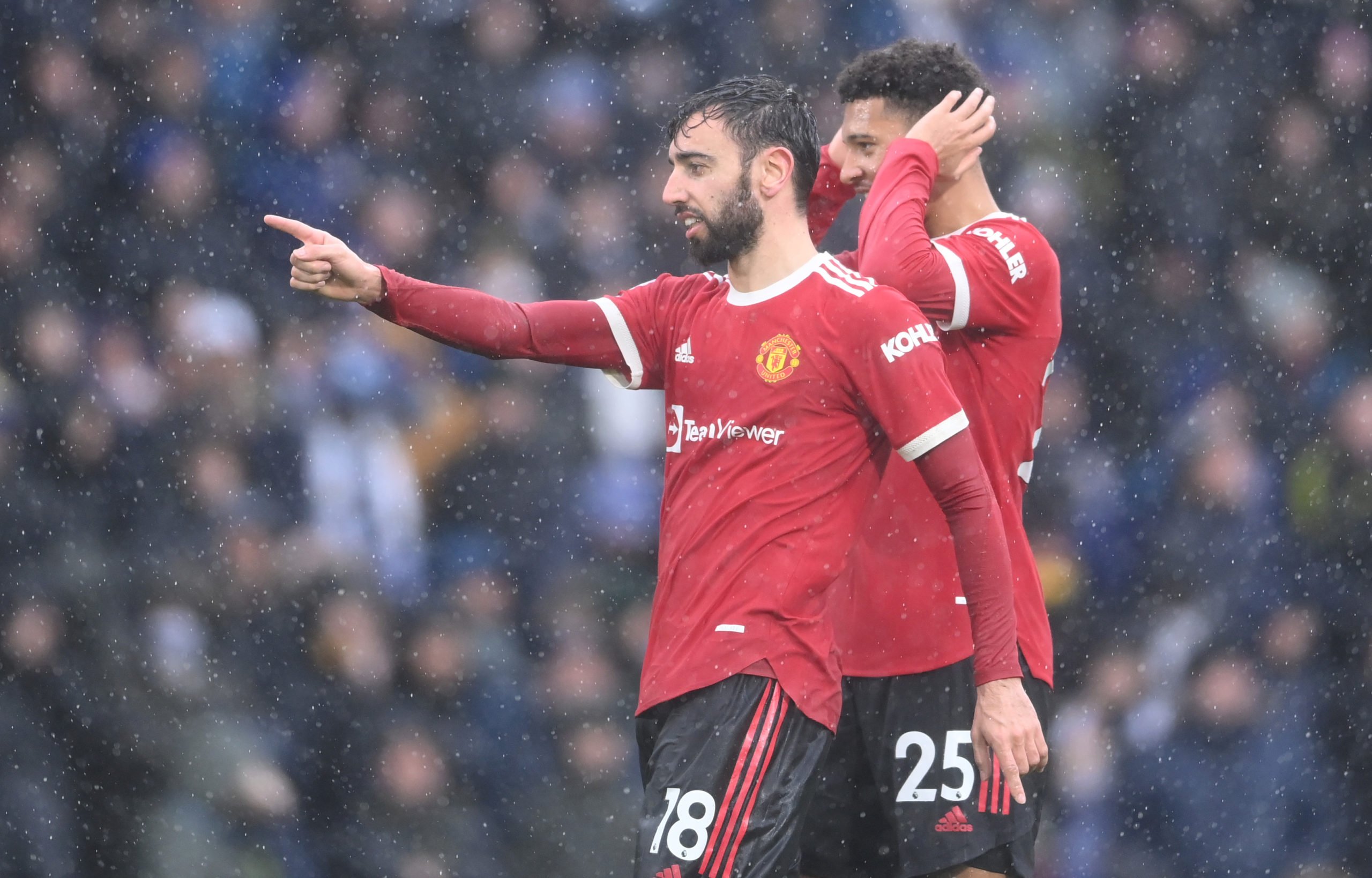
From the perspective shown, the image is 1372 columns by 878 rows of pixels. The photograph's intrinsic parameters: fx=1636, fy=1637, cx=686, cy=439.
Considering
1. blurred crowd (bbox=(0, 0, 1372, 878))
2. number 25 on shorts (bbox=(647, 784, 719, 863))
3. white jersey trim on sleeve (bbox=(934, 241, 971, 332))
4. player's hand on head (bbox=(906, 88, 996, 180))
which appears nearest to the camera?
number 25 on shorts (bbox=(647, 784, 719, 863))

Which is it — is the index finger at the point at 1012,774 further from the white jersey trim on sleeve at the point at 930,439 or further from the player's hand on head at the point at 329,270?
the player's hand on head at the point at 329,270

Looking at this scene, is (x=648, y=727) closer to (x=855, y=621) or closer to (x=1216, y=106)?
(x=855, y=621)

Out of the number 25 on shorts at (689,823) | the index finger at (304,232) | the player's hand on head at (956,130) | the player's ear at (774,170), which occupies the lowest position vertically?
the number 25 on shorts at (689,823)

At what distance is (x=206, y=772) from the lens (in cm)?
432

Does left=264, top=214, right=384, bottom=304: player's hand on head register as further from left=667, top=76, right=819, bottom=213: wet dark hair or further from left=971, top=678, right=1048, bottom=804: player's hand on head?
left=971, top=678, right=1048, bottom=804: player's hand on head

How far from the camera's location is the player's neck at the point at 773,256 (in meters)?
2.69

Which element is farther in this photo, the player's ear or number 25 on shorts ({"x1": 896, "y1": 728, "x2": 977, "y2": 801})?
number 25 on shorts ({"x1": 896, "y1": 728, "x2": 977, "y2": 801})

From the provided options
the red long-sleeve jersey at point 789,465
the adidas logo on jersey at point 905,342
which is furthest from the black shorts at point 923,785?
the adidas logo on jersey at point 905,342

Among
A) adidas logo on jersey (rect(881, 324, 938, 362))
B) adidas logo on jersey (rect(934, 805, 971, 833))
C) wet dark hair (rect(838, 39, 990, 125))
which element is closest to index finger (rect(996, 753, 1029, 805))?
adidas logo on jersey (rect(934, 805, 971, 833))

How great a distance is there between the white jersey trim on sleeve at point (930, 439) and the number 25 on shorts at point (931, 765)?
2.01ft

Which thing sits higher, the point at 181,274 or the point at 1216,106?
the point at 1216,106

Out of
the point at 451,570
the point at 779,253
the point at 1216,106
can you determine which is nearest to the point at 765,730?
the point at 779,253

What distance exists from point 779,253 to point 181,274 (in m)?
2.32

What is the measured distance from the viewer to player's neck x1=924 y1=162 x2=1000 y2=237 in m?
3.09
